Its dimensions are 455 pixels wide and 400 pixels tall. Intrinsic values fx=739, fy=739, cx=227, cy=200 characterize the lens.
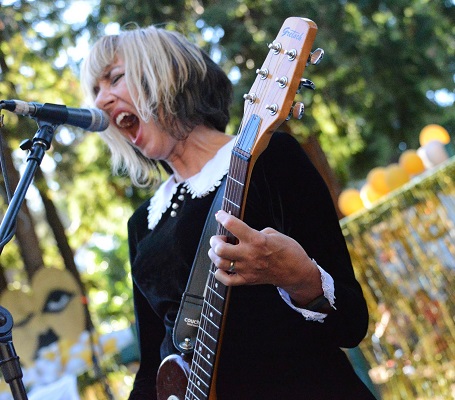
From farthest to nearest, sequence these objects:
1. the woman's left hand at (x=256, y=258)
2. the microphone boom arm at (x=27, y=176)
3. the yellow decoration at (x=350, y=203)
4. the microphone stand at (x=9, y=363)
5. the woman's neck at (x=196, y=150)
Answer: the yellow decoration at (x=350, y=203) → the woman's neck at (x=196, y=150) → the microphone boom arm at (x=27, y=176) → the microphone stand at (x=9, y=363) → the woman's left hand at (x=256, y=258)

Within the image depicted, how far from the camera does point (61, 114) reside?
2377mm

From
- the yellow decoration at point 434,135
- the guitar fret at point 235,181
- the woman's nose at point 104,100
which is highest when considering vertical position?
the guitar fret at point 235,181

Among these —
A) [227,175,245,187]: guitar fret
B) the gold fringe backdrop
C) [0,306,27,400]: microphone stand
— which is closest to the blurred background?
the gold fringe backdrop

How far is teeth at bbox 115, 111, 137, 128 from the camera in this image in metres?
2.71

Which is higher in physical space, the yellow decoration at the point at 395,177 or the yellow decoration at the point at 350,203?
the yellow decoration at the point at 395,177

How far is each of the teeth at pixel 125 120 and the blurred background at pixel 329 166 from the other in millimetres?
3008

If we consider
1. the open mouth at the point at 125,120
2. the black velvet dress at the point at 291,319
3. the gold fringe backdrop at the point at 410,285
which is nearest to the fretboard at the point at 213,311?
the black velvet dress at the point at 291,319

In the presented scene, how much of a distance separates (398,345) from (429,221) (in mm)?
982

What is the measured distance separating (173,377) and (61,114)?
0.91m

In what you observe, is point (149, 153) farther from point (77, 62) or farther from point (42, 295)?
point (77, 62)

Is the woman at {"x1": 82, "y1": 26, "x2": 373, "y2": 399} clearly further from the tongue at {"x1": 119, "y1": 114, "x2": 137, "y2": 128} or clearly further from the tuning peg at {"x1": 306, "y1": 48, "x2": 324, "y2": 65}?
the tuning peg at {"x1": 306, "y1": 48, "x2": 324, "y2": 65}

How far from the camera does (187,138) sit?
267 centimetres

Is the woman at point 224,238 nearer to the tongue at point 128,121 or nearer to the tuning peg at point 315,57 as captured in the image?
the tongue at point 128,121

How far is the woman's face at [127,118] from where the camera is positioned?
8.70 ft
